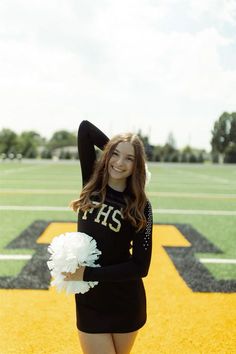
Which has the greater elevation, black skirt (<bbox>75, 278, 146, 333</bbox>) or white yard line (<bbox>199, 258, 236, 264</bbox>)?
black skirt (<bbox>75, 278, 146, 333</bbox>)

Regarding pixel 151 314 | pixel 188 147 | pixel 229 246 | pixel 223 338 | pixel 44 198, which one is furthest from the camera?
pixel 188 147

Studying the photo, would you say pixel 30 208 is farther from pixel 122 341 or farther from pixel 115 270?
pixel 115 270

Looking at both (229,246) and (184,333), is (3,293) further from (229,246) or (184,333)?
(229,246)

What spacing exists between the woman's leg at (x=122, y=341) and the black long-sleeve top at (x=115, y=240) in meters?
0.38

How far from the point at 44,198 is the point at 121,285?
13309 mm

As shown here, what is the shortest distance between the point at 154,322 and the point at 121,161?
105 inches

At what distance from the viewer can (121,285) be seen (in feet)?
8.05

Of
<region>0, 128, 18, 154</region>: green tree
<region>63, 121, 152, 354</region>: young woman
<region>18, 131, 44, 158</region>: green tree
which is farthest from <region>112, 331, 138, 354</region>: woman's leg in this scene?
<region>0, 128, 18, 154</region>: green tree

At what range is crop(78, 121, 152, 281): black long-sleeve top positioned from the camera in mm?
2311

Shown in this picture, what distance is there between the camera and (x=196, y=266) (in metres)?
6.67

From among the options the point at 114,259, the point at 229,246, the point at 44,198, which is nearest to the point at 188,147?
the point at 44,198

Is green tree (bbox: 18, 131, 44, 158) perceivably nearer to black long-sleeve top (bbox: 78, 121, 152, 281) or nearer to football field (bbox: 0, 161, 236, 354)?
football field (bbox: 0, 161, 236, 354)

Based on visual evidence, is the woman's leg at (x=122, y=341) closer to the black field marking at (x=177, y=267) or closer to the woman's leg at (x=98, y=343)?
the woman's leg at (x=98, y=343)

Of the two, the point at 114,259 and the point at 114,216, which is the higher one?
the point at 114,216
